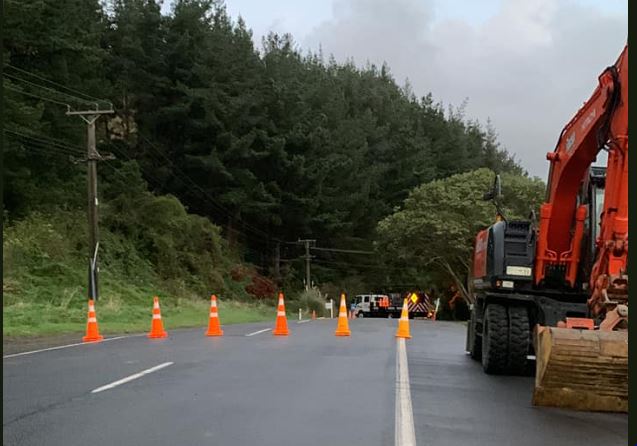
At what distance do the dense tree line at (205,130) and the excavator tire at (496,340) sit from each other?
100 feet

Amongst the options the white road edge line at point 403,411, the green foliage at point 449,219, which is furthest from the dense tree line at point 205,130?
the white road edge line at point 403,411

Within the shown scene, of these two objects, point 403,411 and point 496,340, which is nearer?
point 403,411

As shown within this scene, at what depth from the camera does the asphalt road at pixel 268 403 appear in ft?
23.9

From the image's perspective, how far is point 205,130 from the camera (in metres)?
59.3

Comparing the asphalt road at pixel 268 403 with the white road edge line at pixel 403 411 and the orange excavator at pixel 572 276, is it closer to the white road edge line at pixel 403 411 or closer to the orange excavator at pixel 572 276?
the white road edge line at pixel 403 411

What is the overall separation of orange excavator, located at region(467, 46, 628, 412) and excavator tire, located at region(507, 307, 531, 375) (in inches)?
0.6

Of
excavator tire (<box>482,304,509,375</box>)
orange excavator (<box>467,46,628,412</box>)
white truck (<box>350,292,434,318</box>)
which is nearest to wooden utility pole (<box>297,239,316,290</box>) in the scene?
white truck (<box>350,292,434,318</box>)

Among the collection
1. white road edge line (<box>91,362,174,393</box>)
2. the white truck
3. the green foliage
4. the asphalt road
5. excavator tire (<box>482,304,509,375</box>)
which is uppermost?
the green foliage

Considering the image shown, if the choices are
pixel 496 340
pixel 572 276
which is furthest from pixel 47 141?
pixel 572 276

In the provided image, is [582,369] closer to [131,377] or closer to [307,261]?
[131,377]

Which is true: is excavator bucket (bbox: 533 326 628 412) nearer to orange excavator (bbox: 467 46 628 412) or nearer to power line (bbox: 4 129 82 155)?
orange excavator (bbox: 467 46 628 412)

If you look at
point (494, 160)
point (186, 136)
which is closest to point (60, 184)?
point (186, 136)

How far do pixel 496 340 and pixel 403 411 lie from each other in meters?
3.67

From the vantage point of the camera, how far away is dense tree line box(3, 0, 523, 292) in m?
42.1
